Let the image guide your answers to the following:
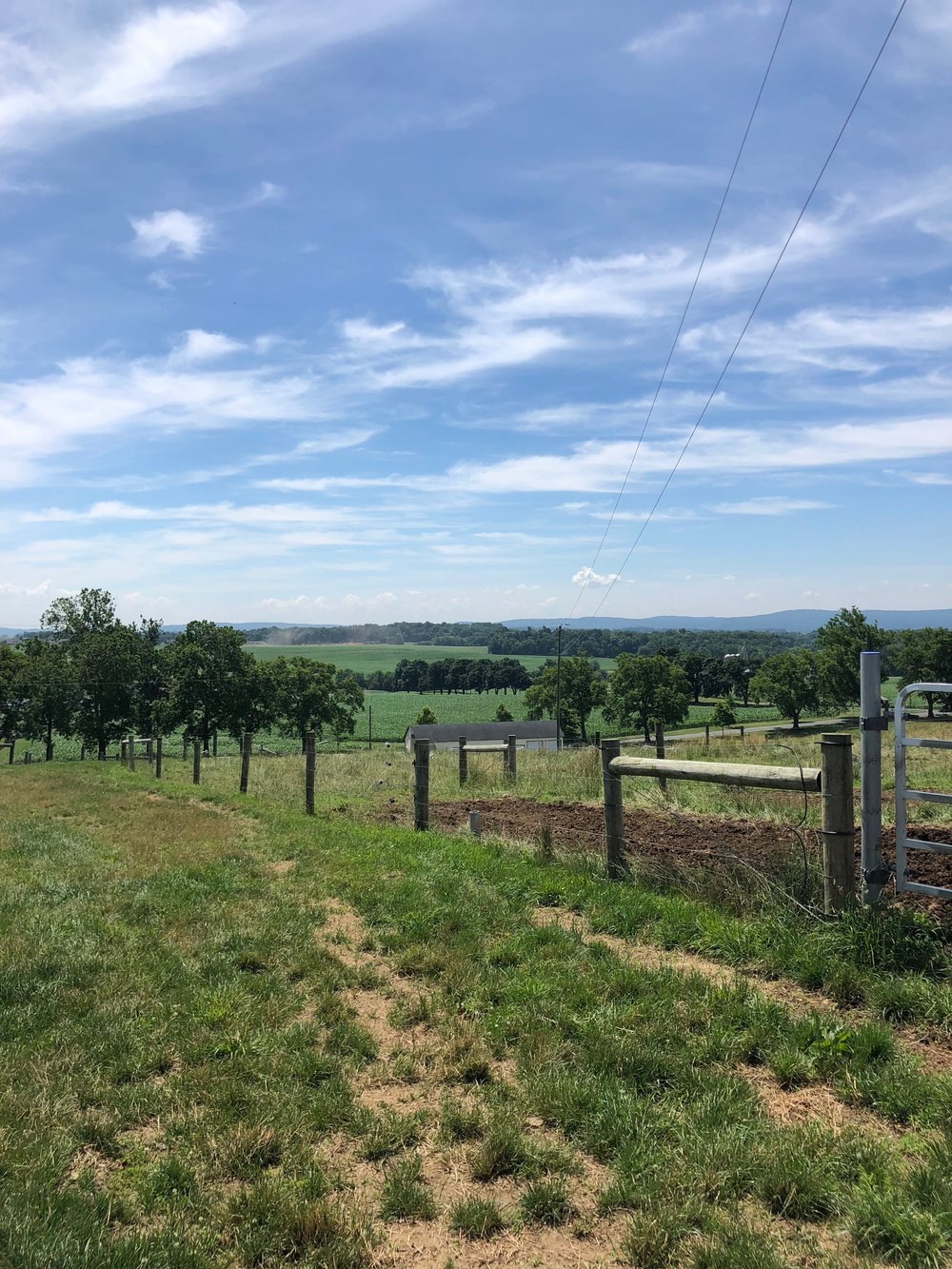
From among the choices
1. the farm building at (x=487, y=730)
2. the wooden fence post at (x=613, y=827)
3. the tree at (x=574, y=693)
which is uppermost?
the wooden fence post at (x=613, y=827)

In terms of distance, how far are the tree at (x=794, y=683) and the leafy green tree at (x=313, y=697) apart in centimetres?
3770

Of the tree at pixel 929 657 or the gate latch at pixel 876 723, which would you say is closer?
the gate latch at pixel 876 723

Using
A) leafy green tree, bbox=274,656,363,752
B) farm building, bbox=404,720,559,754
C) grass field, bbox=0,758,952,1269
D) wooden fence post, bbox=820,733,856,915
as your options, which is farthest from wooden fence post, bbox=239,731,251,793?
farm building, bbox=404,720,559,754

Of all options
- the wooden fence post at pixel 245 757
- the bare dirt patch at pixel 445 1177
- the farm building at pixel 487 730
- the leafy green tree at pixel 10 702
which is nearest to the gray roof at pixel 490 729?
the farm building at pixel 487 730

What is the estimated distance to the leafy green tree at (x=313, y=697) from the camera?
70.6m

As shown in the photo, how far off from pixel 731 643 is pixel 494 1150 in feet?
562

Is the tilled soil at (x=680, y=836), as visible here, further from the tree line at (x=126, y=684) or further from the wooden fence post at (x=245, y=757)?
the tree line at (x=126, y=684)

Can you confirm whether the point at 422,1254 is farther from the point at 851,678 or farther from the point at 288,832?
the point at 851,678

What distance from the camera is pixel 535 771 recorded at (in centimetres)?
1914

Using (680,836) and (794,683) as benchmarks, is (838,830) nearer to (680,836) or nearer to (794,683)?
(680,836)

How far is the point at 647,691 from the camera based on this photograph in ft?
226

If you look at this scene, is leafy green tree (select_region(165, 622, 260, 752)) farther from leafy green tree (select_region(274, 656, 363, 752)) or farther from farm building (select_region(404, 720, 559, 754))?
farm building (select_region(404, 720, 559, 754))

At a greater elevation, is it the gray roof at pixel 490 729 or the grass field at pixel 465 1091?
the grass field at pixel 465 1091

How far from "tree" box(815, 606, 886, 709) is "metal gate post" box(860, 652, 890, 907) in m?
61.2
